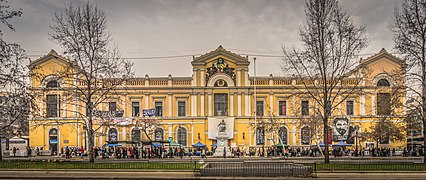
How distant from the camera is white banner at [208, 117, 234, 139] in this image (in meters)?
65.8

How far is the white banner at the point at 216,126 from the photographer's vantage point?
65.8 m

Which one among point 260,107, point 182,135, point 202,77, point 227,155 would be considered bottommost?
point 227,155

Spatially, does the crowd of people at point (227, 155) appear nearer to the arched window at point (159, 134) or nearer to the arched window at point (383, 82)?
the arched window at point (159, 134)

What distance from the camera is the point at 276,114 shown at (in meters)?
67.4

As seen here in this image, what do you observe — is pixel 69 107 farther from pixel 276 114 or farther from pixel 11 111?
pixel 11 111

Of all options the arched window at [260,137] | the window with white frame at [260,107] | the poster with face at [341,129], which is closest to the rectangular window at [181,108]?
the window with white frame at [260,107]

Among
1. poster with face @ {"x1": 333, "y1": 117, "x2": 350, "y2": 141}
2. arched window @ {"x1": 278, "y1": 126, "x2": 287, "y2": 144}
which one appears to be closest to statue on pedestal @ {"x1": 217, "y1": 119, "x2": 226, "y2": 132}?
arched window @ {"x1": 278, "y1": 126, "x2": 287, "y2": 144}

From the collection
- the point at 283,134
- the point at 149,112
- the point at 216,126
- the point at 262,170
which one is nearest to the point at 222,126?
the point at 216,126

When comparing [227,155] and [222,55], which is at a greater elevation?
[222,55]

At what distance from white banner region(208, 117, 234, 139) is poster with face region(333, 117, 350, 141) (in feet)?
47.5

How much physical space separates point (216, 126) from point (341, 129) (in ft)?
57.7

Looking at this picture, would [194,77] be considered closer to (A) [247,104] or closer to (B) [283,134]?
(A) [247,104]

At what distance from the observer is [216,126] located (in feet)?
217

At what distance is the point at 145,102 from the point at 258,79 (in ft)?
56.5
